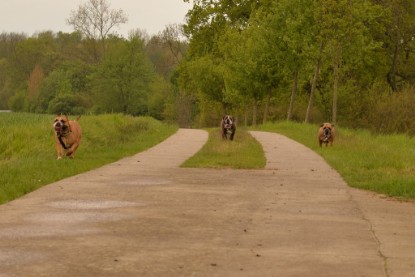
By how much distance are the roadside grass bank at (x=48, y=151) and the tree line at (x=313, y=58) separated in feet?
39.0

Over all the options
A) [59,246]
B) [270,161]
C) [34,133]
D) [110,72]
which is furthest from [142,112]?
[59,246]

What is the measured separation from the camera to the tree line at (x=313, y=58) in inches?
1508

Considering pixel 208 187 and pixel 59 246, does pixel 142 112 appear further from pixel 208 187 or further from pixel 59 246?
pixel 59 246

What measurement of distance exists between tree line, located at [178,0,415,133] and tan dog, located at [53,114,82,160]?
73.1 ft

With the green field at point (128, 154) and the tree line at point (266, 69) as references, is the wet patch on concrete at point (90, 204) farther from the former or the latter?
the tree line at point (266, 69)

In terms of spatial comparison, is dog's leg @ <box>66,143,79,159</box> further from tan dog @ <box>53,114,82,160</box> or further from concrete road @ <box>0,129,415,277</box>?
concrete road @ <box>0,129,415,277</box>

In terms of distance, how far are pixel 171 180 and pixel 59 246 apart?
6.40 metres

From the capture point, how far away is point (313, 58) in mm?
40344

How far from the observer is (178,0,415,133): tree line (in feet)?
126

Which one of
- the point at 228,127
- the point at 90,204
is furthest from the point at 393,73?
the point at 90,204

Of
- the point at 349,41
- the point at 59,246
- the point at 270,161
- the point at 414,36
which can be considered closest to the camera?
the point at 59,246

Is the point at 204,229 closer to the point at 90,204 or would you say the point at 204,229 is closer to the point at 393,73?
the point at 90,204

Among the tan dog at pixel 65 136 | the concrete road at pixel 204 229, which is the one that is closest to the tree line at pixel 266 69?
the tan dog at pixel 65 136

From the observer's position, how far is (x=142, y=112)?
83.1 meters
